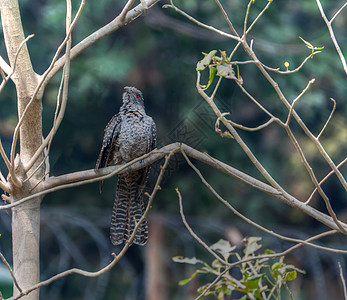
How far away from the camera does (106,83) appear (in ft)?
18.8

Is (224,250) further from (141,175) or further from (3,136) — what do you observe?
(3,136)

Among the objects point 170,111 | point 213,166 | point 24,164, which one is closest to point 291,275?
point 213,166

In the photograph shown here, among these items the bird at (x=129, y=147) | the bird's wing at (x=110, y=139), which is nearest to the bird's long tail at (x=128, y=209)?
the bird at (x=129, y=147)

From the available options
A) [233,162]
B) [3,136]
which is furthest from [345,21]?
[3,136]

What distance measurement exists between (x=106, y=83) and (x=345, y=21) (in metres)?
3.22

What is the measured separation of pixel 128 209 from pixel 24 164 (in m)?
0.87

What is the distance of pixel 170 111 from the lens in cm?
580

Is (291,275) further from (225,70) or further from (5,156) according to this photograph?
(5,156)

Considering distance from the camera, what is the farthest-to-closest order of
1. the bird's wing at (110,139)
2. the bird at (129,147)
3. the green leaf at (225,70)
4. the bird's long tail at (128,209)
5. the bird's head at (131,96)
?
the bird's head at (131,96), the bird's wing at (110,139), the bird at (129,147), the bird's long tail at (128,209), the green leaf at (225,70)

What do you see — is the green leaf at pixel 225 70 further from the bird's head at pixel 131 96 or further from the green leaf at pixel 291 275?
the bird's head at pixel 131 96

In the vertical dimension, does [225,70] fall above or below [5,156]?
above

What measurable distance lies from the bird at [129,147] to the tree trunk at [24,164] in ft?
2.29

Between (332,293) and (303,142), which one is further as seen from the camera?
(332,293)

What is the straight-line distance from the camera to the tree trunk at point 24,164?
1.73 metres
